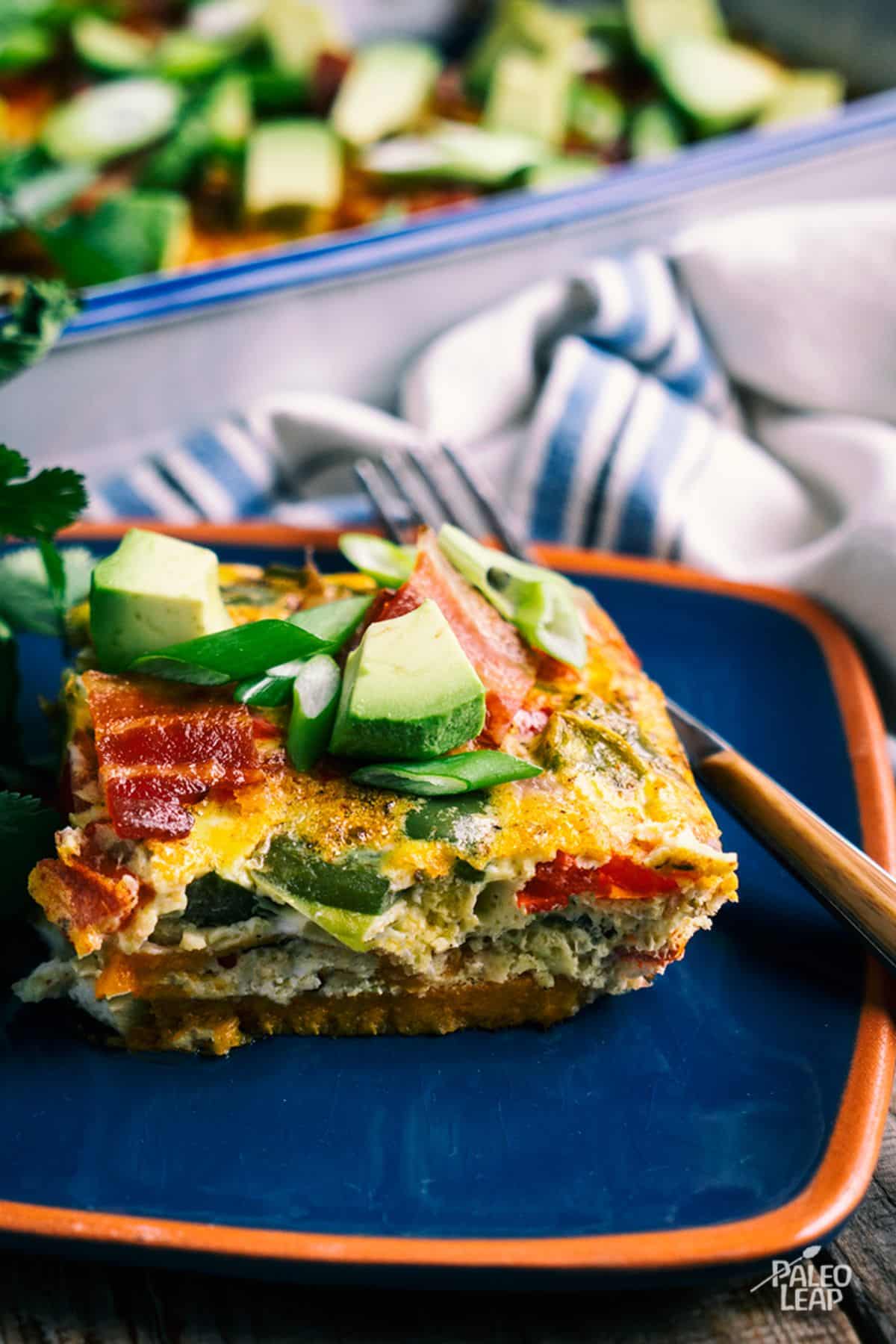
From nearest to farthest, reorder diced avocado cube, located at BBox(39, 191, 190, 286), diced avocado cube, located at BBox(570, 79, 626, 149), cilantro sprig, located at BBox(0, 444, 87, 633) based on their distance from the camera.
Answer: cilantro sprig, located at BBox(0, 444, 87, 633) < diced avocado cube, located at BBox(39, 191, 190, 286) < diced avocado cube, located at BBox(570, 79, 626, 149)

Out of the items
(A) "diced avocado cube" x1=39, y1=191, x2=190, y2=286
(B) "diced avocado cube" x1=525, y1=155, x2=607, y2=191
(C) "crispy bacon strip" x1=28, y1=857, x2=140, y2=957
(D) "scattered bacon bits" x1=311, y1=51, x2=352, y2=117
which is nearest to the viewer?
(C) "crispy bacon strip" x1=28, y1=857, x2=140, y2=957

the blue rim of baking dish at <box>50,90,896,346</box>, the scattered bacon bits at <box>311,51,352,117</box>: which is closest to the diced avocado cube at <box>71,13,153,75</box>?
the scattered bacon bits at <box>311,51,352,117</box>

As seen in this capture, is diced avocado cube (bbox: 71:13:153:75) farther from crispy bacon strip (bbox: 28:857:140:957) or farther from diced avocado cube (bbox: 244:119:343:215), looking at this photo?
crispy bacon strip (bbox: 28:857:140:957)

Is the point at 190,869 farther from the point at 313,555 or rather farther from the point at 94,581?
the point at 313,555

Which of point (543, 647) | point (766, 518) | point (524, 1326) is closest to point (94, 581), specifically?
point (543, 647)

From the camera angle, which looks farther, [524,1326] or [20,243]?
[20,243]

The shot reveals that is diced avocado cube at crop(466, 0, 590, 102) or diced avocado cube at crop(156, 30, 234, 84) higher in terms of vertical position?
diced avocado cube at crop(156, 30, 234, 84)

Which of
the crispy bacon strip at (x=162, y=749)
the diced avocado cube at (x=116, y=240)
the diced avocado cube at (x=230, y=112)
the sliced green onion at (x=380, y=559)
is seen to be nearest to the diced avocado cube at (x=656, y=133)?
the diced avocado cube at (x=230, y=112)
